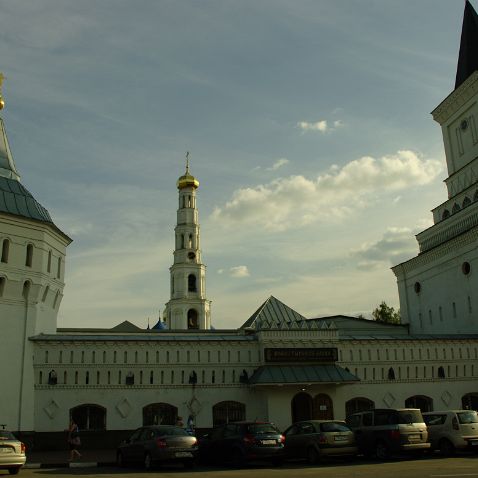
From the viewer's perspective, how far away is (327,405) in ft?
101

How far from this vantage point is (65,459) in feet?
76.7

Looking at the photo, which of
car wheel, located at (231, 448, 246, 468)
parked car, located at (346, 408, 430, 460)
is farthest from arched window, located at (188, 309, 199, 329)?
car wheel, located at (231, 448, 246, 468)

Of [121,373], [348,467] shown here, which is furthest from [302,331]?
[348,467]

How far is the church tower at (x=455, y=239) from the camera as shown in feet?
118

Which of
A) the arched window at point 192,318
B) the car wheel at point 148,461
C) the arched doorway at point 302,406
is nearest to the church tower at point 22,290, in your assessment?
the car wheel at point 148,461

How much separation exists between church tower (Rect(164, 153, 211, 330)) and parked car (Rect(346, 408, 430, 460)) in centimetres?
4435

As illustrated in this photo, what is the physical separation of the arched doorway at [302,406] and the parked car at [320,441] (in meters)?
9.65

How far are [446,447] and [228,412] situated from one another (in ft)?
41.0

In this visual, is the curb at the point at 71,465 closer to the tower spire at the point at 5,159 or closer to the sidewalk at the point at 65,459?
the sidewalk at the point at 65,459

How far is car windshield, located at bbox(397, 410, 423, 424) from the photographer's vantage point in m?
19.7

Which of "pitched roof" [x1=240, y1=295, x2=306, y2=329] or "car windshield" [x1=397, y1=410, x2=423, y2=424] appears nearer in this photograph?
"car windshield" [x1=397, y1=410, x2=423, y2=424]

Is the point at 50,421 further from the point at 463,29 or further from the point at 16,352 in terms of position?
the point at 463,29

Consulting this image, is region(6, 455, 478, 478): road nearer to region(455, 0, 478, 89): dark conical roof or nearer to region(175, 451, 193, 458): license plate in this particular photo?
region(175, 451, 193, 458): license plate

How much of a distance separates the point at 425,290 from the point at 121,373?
71.5ft
